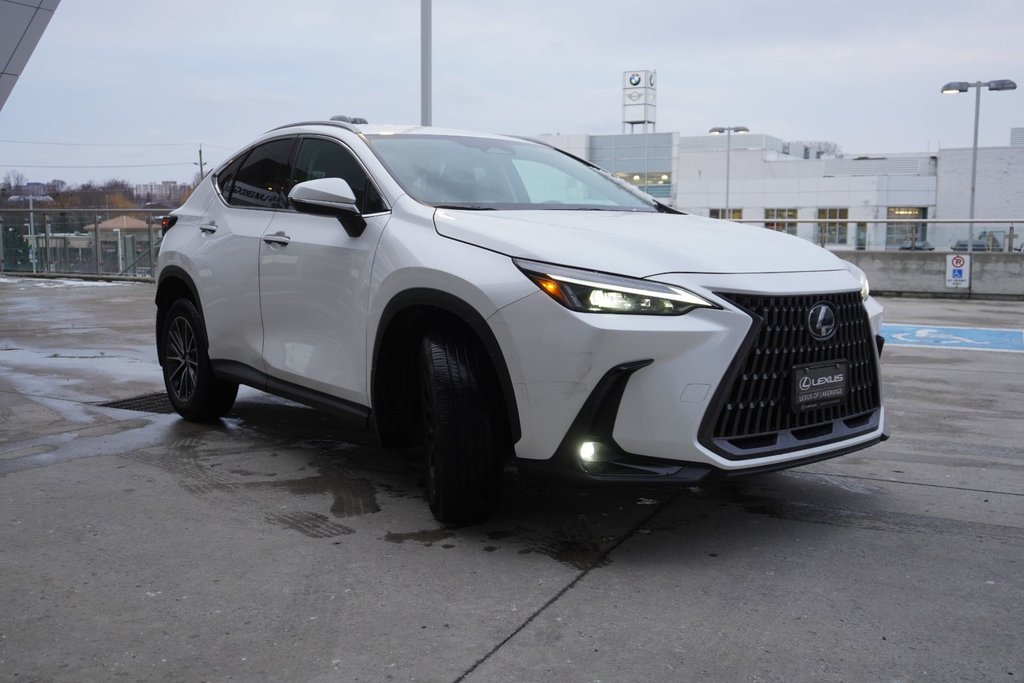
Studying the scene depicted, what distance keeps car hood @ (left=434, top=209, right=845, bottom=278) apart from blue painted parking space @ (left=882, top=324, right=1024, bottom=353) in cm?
677

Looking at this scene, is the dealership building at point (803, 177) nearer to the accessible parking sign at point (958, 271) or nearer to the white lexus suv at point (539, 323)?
the accessible parking sign at point (958, 271)

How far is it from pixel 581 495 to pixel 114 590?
81.7 inches

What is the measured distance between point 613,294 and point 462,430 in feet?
2.63

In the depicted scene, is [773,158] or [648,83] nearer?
[773,158]

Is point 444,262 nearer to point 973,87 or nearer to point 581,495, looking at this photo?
point 581,495

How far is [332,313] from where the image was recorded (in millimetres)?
4723

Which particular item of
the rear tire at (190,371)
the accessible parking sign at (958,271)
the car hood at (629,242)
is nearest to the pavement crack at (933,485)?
the car hood at (629,242)

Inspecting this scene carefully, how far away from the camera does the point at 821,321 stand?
3.83m

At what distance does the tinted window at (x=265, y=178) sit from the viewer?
18.0 ft

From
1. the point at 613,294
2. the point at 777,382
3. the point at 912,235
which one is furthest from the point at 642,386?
the point at 912,235

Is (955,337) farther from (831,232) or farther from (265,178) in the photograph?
(265,178)

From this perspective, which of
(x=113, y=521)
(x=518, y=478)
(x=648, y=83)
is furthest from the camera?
(x=648, y=83)

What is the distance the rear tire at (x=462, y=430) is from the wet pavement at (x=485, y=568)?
0.17 metres

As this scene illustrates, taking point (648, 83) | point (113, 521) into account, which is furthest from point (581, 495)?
point (648, 83)
